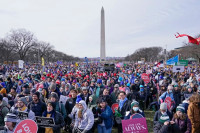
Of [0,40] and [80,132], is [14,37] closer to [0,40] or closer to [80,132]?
[0,40]

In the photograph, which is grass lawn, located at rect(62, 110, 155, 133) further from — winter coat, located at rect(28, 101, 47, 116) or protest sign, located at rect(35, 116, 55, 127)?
protest sign, located at rect(35, 116, 55, 127)

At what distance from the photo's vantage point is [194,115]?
432 cm

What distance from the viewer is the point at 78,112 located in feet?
14.2

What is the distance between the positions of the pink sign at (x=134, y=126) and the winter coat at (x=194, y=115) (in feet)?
3.90

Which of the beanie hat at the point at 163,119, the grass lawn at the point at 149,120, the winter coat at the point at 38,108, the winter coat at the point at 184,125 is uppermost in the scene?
the winter coat at the point at 38,108

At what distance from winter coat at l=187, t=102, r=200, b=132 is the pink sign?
3.90 feet

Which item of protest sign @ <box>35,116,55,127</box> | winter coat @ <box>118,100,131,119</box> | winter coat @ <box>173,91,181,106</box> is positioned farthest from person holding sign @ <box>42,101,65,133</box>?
winter coat @ <box>173,91,181,106</box>

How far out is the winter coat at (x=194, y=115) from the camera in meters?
4.22

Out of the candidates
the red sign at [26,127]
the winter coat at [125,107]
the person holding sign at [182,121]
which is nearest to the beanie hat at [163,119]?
the person holding sign at [182,121]

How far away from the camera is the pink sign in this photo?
3.84 metres

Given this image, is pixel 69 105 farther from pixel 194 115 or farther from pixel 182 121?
pixel 194 115

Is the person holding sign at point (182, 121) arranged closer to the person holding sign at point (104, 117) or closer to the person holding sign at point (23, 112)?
the person holding sign at point (104, 117)

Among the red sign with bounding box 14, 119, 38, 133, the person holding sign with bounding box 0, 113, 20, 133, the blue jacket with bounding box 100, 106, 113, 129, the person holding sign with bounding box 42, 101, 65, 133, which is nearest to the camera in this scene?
the red sign with bounding box 14, 119, 38, 133

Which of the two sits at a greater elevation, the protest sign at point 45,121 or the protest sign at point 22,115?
the protest sign at point 22,115
